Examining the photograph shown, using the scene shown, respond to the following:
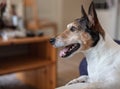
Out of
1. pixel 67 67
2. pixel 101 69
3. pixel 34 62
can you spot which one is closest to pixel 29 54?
pixel 34 62

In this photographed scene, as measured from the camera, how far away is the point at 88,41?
3.29 feet

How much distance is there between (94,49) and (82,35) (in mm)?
81

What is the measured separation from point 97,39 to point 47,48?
1.58m

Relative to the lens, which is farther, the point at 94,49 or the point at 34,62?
the point at 34,62

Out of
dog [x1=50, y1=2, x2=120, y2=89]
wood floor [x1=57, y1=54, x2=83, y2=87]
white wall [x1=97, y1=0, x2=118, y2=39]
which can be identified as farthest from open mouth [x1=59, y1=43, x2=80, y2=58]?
white wall [x1=97, y1=0, x2=118, y2=39]

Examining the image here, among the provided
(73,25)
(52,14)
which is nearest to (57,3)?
(52,14)

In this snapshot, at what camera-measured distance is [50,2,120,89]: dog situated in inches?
36.8

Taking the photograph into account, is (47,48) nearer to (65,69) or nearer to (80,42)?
(65,69)

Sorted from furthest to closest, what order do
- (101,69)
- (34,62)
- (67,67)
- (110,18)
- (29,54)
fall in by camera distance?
1. (110,18)
2. (67,67)
3. (29,54)
4. (34,62)
5. (101,69)

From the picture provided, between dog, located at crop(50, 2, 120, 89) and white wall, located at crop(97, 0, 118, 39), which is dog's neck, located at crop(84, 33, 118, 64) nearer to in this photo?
dog, located at crop(50, 2, 120, 89)

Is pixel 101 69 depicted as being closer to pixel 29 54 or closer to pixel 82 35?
pixel 82 35

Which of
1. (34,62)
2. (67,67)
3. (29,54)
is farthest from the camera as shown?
(67,67)

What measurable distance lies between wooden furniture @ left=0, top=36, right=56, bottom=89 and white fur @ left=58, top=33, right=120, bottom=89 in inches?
51.0

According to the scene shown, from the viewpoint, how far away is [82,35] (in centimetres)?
103
